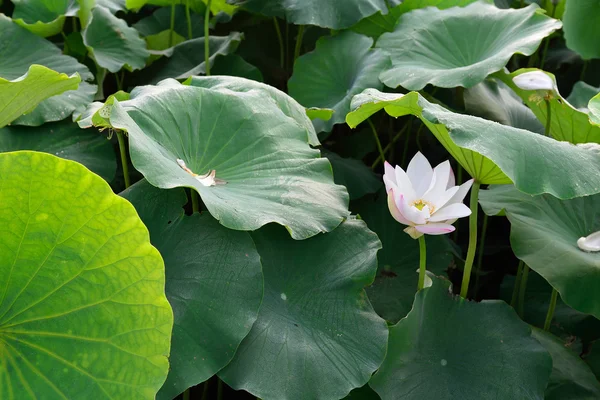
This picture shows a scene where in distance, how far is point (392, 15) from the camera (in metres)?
1.94

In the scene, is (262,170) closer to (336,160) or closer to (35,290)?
(35,290)

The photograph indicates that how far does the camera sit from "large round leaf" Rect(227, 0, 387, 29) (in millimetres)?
1740

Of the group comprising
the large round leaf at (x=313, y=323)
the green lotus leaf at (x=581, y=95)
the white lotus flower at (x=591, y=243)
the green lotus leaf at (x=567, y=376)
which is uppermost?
the white lotus flower at (x=591, y=243)

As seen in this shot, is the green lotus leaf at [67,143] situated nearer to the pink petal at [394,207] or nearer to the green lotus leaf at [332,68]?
the green lotus leaf at [332,68]

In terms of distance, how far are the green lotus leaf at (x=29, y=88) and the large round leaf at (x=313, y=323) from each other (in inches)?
18.1

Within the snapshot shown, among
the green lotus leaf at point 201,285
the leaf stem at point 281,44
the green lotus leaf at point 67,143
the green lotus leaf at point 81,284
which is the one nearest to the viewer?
the green lotus leaf at point 81,284

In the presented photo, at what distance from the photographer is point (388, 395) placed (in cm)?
108

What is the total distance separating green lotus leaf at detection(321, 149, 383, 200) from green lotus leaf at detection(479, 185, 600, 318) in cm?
40

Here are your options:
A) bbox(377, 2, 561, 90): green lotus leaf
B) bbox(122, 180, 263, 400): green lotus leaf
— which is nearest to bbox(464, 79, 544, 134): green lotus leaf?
bbox(377, 2, 561, 90): green lotus leaf

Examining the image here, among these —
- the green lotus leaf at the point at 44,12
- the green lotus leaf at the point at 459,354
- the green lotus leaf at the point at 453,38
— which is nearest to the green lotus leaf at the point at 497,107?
the green lotus leaf at the point at 453,38

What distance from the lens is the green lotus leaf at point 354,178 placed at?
1.69 meters

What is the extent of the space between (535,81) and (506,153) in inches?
14.0

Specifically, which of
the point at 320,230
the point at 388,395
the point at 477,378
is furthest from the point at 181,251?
the point at 477,378

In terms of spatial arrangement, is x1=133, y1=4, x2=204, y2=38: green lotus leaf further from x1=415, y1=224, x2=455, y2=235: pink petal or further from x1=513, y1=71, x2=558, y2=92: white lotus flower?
x1=415, y1=224, x2=455, y2=235: pink petal
